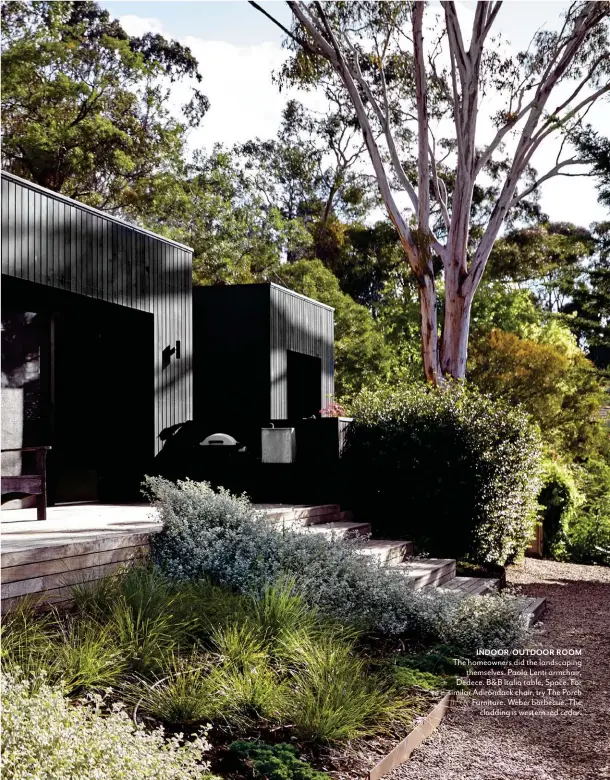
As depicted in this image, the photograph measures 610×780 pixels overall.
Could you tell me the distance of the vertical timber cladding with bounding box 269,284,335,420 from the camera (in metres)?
11.6

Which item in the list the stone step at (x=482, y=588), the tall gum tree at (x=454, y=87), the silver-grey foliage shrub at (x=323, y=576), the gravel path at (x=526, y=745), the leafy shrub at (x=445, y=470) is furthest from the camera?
the tall gum tree at (x=454, y=87)

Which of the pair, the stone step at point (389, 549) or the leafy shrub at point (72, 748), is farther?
the stone step at point (389, 549)

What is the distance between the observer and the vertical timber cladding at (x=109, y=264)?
23.4 feet

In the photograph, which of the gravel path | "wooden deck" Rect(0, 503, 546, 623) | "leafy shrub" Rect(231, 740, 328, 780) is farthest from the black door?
"leafy shrub" Rect(231, 740, 328, 780)

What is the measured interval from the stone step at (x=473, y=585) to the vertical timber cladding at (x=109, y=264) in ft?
11.9

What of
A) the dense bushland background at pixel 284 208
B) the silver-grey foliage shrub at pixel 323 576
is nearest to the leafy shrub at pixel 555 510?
the dense bushland background at pixel 284 208

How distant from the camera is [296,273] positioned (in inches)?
803

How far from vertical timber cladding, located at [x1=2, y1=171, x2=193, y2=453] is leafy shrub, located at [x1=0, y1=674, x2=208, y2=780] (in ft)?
15.6

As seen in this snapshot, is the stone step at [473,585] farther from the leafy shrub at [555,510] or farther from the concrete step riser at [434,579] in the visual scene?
the leafy shrub at [555,510]

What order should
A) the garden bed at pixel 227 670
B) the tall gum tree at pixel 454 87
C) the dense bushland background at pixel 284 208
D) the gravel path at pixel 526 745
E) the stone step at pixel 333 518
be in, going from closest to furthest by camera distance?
1. the garden bed at pixel 227 670
2. the gravel path at pixel 526 745
3. the stone step at pixel 333 518
4. the tall gum tree at pixel 454 87
5. the dense bushland background at pixel 284 208

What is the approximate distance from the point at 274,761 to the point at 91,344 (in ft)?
22.2

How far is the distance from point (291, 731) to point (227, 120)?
21.0 metres

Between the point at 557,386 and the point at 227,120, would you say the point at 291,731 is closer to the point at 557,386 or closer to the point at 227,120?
the point at 557,386

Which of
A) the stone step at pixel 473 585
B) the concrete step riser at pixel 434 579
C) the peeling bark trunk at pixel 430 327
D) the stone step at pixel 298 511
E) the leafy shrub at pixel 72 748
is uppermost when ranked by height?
the peeling bark trunk at pixel 430 327
